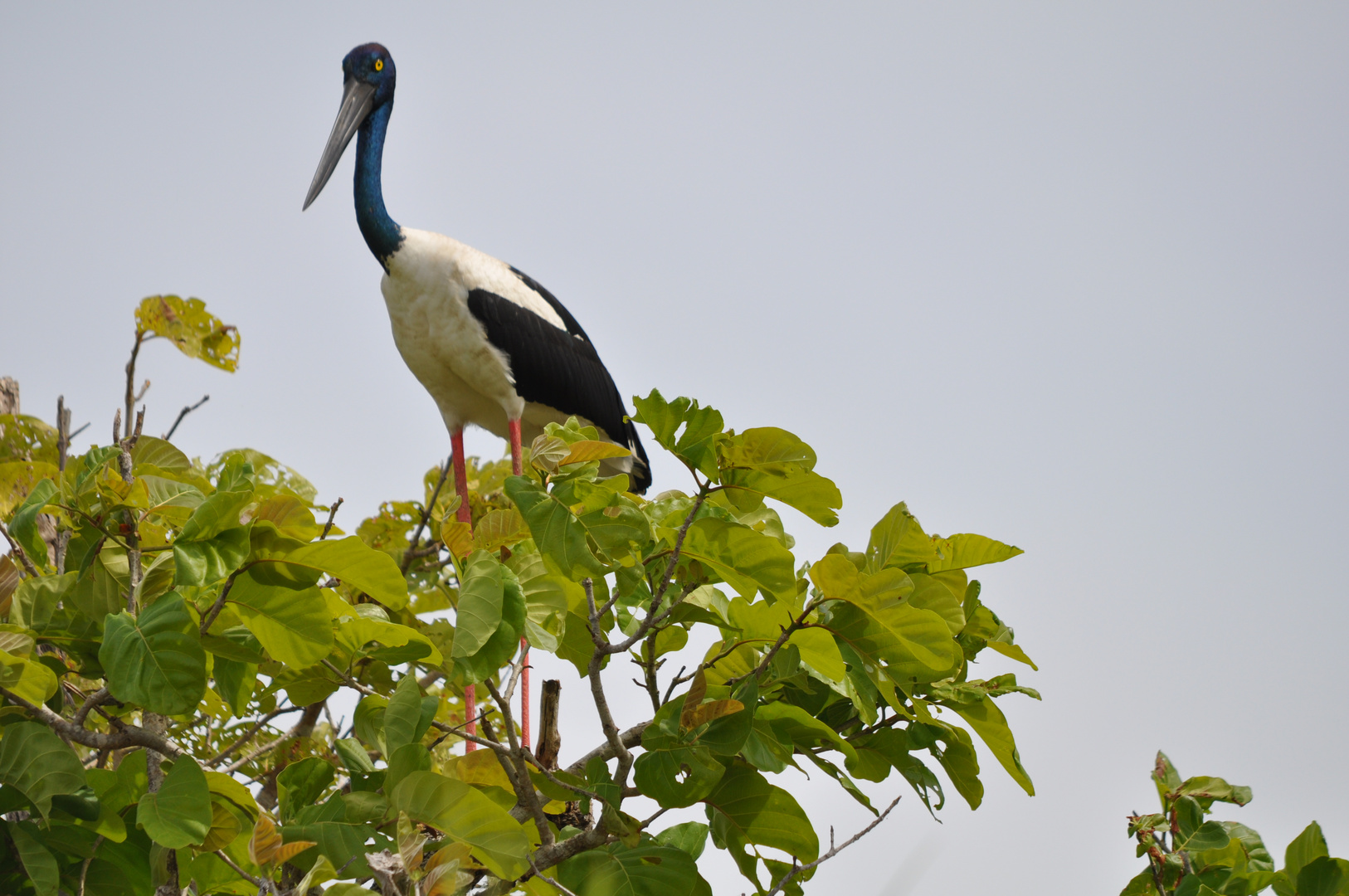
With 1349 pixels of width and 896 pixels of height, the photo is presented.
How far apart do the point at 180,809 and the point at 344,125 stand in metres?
4.54

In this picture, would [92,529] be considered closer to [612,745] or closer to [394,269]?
[612,745]

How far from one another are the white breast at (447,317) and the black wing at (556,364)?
0.05 meters

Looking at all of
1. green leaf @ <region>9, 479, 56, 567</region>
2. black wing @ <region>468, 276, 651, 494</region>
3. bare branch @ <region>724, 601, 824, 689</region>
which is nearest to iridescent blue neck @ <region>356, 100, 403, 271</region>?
black wing @ <region>468, 276, 651, 494</region>

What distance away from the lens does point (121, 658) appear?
5.12ft

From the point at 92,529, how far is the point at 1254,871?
2.25m

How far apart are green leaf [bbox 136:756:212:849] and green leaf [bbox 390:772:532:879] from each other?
0.26m

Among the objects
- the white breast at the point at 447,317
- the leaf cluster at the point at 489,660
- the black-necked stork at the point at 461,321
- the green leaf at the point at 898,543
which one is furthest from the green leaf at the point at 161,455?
the white breast at the point at 447,317

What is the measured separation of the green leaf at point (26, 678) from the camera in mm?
1664

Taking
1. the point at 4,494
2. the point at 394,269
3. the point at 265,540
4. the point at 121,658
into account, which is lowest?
the point at 121,658

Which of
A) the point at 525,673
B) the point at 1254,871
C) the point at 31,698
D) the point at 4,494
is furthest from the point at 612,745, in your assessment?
the point at 525,673

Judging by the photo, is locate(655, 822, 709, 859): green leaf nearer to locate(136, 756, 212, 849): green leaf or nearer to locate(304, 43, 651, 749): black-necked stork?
locate(136, 756, 212, 849): green leaf

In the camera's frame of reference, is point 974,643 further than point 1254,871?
No

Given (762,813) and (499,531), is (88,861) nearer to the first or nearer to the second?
(499,531)

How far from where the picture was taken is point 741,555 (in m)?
1.75
